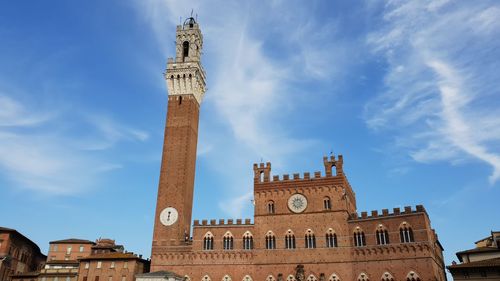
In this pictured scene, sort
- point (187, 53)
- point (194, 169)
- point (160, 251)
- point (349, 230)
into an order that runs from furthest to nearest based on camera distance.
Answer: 1. point (187, 53)
2. point (194, 169)
3. point (160, 251)
4. point (349, 230)

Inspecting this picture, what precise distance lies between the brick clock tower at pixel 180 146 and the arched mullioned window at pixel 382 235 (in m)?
21.0

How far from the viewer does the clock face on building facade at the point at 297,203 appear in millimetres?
45688

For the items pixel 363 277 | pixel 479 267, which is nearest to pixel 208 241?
pixel 363 277

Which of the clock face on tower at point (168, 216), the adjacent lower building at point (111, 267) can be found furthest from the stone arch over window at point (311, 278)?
the adjacent lower building at point (111, 267)

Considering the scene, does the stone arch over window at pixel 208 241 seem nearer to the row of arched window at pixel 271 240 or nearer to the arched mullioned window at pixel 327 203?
the row of arched window at pixel 271 240

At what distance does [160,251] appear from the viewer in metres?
46.8

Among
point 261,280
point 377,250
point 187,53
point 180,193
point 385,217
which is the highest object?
point 187,53

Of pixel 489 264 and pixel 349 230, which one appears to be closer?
pixel 489 264

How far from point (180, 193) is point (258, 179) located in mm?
9659

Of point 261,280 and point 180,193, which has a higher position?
point 180,193

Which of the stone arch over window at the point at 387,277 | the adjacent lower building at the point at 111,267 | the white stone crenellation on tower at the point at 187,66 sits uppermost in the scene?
the white stone crenellation on tower at the point at 187,66

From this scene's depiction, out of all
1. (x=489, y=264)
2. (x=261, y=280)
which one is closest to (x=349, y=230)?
(x=261, y=280)

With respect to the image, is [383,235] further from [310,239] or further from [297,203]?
[297,203]

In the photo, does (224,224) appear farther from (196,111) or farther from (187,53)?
(187,53)
